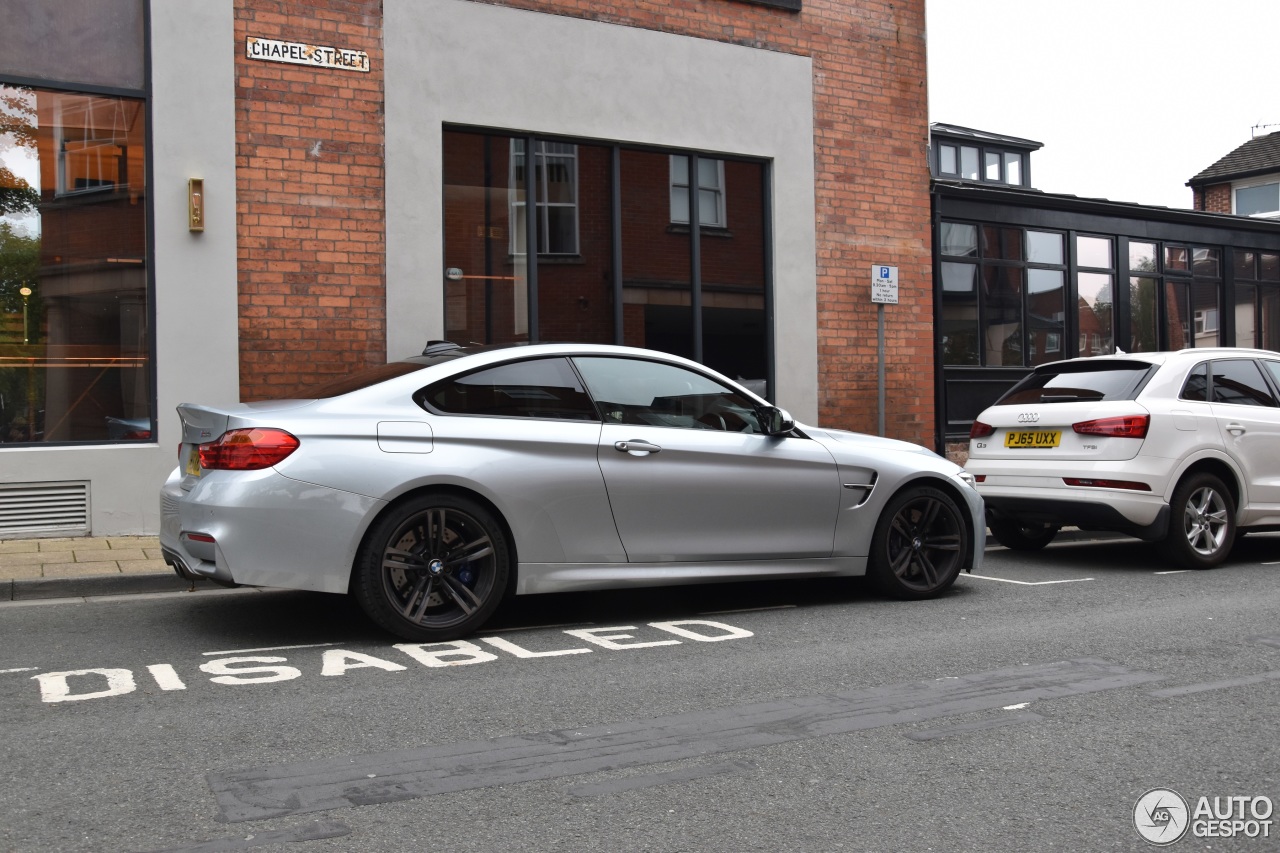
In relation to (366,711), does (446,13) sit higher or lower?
higher

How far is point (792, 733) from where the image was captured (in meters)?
4.40

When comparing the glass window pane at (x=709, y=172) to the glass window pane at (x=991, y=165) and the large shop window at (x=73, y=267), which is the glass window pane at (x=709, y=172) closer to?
the large shop window at (x=73, y=267)

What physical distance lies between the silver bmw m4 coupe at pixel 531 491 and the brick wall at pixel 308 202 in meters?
4.06

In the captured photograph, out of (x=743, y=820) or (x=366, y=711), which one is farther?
(x=366, y=711)

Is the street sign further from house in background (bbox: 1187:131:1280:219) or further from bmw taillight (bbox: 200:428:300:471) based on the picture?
house in background (bbox: 1187:131:1280:219)

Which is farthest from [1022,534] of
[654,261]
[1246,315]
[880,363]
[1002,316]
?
[1246,315]

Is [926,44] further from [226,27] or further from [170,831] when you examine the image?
[170,831]

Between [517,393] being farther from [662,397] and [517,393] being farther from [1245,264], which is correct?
[1245,264]

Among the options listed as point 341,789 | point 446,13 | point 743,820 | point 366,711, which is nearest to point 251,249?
point 446,13

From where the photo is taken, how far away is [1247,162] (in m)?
46.6

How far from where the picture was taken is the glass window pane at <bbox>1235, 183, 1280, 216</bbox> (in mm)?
45781

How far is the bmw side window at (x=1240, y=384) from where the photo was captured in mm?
9227

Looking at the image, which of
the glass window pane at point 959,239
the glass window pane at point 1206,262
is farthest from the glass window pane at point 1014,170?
the glass window pane at point 959,239

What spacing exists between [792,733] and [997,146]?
51.0m
